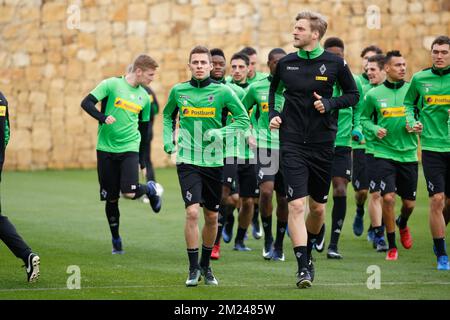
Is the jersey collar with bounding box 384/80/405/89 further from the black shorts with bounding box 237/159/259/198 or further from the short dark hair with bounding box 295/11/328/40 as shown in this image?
the short dark hair with bounding box 295/11/328/40

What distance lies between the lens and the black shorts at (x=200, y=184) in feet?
35.0

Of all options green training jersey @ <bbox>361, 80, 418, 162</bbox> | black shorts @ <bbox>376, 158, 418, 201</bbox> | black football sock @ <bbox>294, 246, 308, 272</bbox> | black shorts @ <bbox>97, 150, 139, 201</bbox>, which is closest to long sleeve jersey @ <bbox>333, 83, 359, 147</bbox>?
green training jersey @ <bbox>361, 80, 418, 162</bbox>

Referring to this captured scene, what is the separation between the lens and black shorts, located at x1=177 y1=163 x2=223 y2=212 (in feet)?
35.0

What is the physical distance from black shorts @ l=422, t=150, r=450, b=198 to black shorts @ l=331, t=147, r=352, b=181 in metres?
1.98

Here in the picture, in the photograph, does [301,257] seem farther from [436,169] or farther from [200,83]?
[436,169]

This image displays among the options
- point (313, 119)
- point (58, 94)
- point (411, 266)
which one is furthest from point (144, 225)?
point (58, 94)

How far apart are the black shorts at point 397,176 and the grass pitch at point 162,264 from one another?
812 millimetres

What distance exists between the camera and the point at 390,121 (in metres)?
13.7

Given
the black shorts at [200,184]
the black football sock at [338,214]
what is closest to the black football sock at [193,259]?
the black shorts at [200,184]

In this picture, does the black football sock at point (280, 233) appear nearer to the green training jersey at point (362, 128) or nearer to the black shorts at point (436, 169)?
the green training jersey at point (362, 128)

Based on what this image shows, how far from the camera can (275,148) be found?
13.6 metres

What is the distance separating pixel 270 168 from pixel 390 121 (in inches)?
63.0

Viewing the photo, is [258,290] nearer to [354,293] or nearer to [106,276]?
[354,293]

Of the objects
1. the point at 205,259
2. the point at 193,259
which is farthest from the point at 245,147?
the point at 193,259
